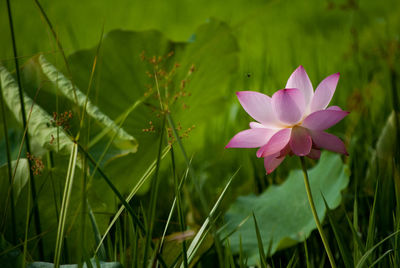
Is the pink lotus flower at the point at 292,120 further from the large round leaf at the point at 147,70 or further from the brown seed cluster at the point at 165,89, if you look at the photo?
the large round leaf at the point at 147,70

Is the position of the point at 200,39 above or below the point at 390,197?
above

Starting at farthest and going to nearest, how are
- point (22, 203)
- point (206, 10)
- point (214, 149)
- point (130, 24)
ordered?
point (206, 10) → point (130, 24) → point (214, 149) → point (22, 203)

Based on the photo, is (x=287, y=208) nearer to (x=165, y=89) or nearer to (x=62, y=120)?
(x=165, y=89)

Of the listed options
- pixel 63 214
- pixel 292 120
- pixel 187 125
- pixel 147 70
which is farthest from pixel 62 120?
pixel 187 125

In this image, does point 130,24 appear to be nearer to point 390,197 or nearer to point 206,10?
point 206,10

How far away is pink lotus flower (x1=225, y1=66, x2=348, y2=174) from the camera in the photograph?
1.40 feet

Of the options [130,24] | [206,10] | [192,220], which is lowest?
[192,220]

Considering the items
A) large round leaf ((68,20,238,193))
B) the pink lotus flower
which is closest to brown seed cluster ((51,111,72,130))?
the pink lotus flower

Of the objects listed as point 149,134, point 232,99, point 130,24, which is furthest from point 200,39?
point 130,24

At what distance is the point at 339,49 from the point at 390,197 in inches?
69.3

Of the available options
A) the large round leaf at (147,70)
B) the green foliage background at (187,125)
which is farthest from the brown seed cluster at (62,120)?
the large round leaf at (147,70)

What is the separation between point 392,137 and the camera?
0.88 metres

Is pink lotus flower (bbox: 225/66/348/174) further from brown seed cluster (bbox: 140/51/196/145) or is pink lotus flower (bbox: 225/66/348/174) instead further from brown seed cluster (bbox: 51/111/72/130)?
brown seed cluster (bbox: 51/111/72/130)

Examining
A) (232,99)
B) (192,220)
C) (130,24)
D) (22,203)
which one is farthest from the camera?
(130,24)
